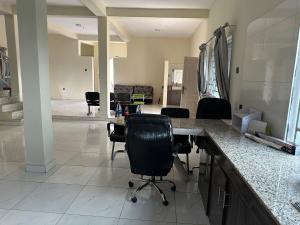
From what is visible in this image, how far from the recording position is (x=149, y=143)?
2215 millimetres

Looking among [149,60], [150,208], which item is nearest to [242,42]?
[150,208]

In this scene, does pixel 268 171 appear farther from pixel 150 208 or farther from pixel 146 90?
pixel 146 90

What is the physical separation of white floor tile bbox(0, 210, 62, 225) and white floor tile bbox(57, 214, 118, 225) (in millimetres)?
80

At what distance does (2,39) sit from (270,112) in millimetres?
8325

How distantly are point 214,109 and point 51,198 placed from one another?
7.94ft

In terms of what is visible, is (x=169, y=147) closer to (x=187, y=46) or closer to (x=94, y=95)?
(x=94, y=95)

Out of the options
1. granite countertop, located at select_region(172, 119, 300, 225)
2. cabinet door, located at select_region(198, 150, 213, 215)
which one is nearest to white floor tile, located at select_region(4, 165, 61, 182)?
cabinet door, located at select_region(198, 150, 213, 215)

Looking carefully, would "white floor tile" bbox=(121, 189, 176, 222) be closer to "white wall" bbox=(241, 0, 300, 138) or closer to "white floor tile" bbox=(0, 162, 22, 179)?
"white wall" bbox=(241, 0, 300, 138)

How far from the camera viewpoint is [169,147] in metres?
2.24

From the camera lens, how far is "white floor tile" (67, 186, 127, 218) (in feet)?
7.27

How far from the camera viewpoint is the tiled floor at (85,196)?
2.12 metres

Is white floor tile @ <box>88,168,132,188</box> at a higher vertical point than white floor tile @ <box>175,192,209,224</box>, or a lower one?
higher

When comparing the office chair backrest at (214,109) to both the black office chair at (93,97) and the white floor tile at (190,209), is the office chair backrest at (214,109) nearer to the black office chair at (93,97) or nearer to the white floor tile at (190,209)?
the white floor tile at (190,209)

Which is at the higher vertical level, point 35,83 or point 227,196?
point 35,83
